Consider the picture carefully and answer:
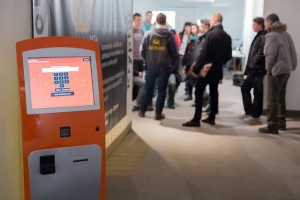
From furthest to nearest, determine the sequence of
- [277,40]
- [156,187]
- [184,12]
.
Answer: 1. [184,12]
2. [277,40]
3. [156,187]

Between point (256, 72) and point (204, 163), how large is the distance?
2.28 meters

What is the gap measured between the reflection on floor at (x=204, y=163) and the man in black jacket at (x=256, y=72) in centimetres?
26

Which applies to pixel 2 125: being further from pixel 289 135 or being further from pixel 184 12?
pixel 184 12

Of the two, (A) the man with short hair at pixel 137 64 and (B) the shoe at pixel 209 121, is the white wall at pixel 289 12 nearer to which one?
(B) the shoe at pixel 209 121

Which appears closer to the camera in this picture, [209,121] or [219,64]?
[219,64]

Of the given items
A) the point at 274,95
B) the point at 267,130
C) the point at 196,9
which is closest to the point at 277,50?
the point at 274,95

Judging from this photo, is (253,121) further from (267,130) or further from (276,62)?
(276,62)

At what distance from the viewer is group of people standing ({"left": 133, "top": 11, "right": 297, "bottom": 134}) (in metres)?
5.36

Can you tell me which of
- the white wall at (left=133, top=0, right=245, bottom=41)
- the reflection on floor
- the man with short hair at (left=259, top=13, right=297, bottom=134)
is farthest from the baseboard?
the white wall at (left=133, top=0, right=245, bottom=41)

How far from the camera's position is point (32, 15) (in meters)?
2.64

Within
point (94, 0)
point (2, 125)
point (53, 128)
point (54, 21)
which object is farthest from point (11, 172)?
point (94, 0)

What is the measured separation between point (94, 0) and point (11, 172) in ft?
6.43

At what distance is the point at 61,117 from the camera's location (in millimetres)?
2295

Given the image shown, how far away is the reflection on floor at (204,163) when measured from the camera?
3.63m
